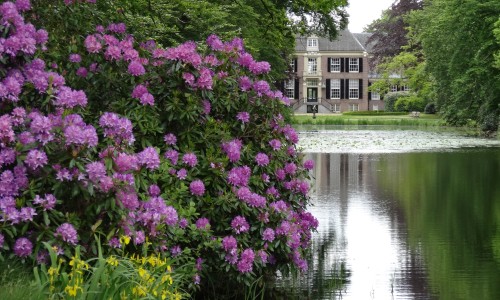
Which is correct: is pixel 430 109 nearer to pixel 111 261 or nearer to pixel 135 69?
pixel 135 69

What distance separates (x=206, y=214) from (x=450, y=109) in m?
46.5

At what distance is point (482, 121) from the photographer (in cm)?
4622

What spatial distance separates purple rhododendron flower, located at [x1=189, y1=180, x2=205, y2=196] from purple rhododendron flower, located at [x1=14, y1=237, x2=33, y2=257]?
1879 millimetres

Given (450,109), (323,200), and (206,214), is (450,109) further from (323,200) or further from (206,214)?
(206,214)

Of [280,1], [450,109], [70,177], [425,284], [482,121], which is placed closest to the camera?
[70,177]

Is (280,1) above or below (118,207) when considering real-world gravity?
above

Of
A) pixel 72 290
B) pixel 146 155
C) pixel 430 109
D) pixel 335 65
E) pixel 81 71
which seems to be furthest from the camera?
pixel 335 65

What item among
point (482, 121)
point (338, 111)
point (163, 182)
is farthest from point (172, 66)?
point (338, 111)

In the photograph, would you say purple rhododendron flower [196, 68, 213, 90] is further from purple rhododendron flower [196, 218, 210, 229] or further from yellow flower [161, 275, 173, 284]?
yellow flower [161, 275, 173, 284]

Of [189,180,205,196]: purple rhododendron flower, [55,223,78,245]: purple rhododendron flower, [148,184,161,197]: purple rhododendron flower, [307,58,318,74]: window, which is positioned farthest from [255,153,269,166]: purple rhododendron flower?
[307,58,318,74]: window

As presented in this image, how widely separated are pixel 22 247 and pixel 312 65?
295ft

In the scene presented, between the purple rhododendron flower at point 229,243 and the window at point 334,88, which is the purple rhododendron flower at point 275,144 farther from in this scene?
the window at point 334,88

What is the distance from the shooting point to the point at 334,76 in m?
92.8

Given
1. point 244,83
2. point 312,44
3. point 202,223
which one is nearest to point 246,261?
point 202,223
